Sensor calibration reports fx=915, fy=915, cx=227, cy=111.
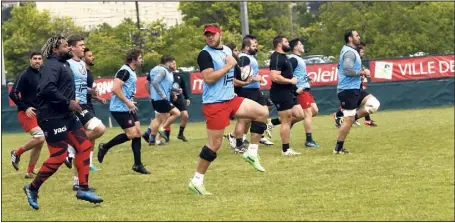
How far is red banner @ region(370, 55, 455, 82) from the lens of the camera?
31.0 meters

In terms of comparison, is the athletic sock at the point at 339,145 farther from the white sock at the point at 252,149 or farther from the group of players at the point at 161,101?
the white sock at the point at 252,149

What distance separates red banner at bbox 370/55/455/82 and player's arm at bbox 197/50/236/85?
69.6ft

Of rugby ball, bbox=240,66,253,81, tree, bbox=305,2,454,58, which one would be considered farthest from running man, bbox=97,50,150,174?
tree, bbox=305,2,454,58

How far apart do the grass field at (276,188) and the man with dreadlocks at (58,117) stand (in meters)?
0.27

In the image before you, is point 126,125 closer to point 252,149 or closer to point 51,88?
point 252,149

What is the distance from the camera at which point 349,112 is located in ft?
47.3

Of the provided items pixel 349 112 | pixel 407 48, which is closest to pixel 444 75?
pixel 407 48

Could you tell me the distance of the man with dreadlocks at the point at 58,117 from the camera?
977 centimetres

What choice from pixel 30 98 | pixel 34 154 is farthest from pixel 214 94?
pixel 34 154

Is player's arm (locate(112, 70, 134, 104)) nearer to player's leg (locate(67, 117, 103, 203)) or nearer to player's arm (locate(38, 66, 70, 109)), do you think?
player's leg (locate(67, 117, 103, 203))

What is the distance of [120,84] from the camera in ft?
43.7

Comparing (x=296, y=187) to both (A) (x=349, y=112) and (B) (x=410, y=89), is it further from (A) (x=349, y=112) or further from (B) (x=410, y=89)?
(B) (x=410, y=89)

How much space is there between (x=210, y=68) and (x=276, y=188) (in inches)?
62.7

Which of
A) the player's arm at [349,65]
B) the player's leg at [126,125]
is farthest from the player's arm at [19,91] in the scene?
the player's arm at [349,65]
